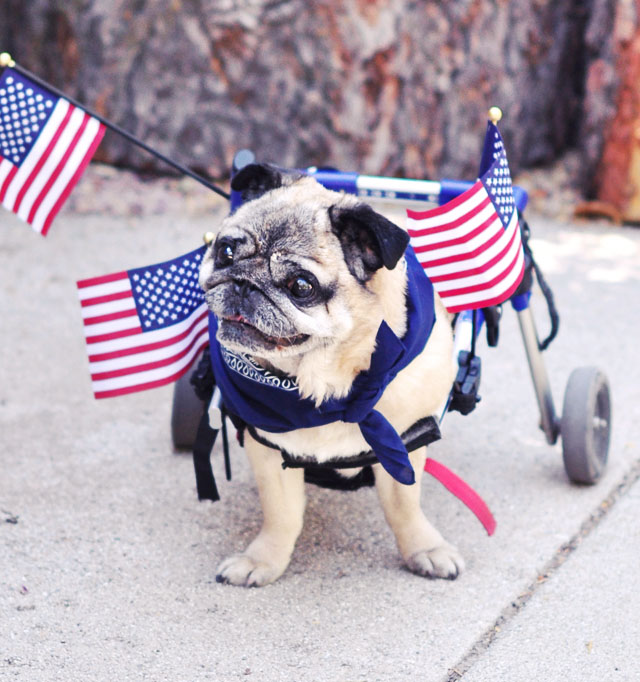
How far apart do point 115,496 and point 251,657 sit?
102cm

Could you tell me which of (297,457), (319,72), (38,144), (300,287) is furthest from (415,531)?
(319,72)

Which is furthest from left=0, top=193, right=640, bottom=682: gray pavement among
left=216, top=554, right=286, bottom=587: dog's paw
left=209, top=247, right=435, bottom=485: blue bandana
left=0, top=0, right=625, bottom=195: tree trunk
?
left=0, top=0, right=625, bottom=195: tree trunk

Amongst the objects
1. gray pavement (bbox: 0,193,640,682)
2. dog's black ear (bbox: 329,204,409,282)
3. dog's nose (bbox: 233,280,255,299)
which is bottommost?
gray pavement (bbox: 0,193,640,682)

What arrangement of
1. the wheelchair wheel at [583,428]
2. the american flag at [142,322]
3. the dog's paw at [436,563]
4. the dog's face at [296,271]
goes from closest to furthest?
1. the dog's face at [296,271]
2. the american flag at [142,322]
3. the dog's paw at [436,563]
4. the wheelchair wheel at [583,428]

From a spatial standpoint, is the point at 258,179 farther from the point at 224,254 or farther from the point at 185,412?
the point at 185,412

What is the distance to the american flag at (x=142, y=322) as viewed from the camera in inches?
106

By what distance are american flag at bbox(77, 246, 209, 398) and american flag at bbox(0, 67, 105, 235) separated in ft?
1.11

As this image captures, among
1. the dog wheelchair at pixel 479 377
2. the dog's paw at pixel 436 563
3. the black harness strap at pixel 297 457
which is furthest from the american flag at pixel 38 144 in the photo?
the dog's paw at pixel 436 563

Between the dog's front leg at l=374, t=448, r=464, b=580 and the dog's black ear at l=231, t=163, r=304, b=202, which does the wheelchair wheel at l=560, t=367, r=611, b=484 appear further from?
the dog's black ear at l=231, t=163, r=304, b=202

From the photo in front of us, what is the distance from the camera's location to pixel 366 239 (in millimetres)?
2264

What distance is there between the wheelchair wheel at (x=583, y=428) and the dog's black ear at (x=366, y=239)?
1233mm

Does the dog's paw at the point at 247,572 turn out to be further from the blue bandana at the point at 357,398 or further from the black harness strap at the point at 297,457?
the blue bandana at the point at 357,398

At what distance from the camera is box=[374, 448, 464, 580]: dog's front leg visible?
9.02 feet

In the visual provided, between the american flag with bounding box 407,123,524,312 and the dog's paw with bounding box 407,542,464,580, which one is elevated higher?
the american flag with bounding box 407,123,524,312
